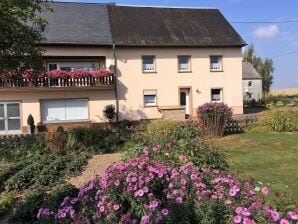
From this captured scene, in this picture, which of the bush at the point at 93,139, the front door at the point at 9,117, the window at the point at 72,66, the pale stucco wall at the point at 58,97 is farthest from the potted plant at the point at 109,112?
the bush at the point at 93,139

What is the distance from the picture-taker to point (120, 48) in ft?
95.2

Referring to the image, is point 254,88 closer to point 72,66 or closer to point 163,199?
point 72,66

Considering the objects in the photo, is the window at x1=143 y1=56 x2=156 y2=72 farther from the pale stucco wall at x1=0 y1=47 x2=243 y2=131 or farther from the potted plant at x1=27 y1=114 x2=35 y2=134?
the potted plant at x1=27 y1=114 x2=35 y2=134

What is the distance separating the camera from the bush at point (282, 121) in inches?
773

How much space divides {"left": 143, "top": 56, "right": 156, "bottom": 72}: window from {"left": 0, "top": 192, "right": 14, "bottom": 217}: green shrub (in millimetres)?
22459

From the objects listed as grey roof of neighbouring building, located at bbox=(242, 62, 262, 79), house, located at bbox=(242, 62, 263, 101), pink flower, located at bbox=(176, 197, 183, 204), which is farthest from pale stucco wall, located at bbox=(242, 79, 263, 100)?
pink flower, located at bbox=(176, 197, 183, 204)

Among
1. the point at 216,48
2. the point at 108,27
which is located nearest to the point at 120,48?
the point at 108,27

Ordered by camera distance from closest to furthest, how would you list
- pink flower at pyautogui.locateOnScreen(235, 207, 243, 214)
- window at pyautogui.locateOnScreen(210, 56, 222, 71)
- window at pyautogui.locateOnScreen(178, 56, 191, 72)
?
1. pink flower at pyautogui.locateOnScreen(235, 207, 243, 214)
2. window at pyautogui.locateOnScreen(178, 56, 191, 72)
3. window at pyautogui.locateOnScreen(210, 56, 222, 71)

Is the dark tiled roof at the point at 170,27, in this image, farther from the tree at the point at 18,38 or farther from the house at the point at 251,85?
the house at the point at 251,85

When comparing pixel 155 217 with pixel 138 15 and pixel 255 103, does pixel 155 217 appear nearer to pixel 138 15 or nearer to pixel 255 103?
pixel 138 15

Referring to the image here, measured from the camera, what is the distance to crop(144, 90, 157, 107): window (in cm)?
2973

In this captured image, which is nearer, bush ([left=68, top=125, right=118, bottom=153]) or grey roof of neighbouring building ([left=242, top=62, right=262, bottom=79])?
bush ([left=68, top=125, right=118, bottom=153])

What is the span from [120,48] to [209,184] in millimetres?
25095

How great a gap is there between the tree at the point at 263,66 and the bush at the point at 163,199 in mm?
78790
